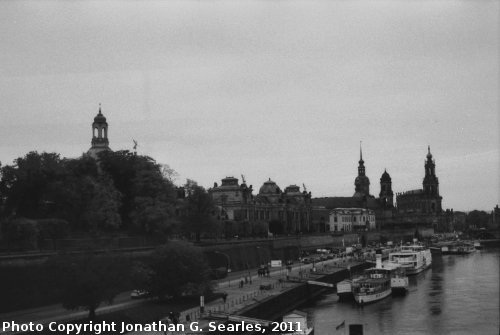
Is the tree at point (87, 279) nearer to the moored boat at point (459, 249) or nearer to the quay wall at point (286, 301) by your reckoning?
the quay wall at point (286, 301)

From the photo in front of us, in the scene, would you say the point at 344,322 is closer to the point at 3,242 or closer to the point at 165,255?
the point at 165,255

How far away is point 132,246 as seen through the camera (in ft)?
228

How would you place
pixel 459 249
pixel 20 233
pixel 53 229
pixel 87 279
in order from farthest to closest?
pixel 459 249 < pixel 53 229 < pixel 20 233 < pixel 87 279

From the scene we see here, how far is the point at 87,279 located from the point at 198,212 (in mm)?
42462

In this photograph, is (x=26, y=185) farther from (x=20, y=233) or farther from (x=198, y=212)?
(x=198, y=212)

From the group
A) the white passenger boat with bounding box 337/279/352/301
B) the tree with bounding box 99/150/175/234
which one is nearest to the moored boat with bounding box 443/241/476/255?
the white passenger boat with bounding box 337/279/352/301

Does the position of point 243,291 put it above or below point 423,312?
above

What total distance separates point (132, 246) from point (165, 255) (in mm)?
12879

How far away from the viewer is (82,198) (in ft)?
216

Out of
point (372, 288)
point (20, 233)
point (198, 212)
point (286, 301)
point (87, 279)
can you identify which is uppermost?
point (198, 212)

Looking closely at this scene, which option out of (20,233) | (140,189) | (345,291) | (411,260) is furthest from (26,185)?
(411,260)

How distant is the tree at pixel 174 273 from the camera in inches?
2195

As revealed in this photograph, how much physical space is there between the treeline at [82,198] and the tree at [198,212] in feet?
29.2

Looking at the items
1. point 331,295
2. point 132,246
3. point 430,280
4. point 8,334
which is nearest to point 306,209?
point 430,280
